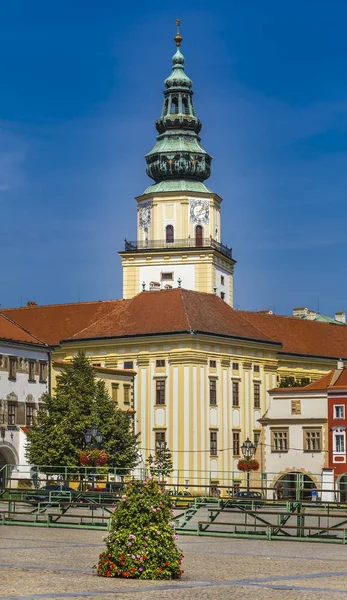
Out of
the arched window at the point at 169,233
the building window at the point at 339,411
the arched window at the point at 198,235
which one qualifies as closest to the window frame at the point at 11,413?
the building window at the point at 339,411

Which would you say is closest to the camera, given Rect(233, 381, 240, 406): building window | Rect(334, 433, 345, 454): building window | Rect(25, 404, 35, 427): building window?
Rect(25, 404, 35, 427): building window

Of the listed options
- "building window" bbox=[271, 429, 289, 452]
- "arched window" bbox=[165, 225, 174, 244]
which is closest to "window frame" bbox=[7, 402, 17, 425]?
"building window" bbox=[271, 429, 289, 452]

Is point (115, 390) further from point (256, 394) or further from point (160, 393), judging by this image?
point (256, 394)

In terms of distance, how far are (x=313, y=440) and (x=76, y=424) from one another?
17721mm

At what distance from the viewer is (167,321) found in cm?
8919

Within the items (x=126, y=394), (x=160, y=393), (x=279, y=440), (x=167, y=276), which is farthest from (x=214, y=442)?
(x=167, y=276)

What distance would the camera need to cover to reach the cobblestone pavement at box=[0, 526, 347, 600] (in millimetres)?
18797

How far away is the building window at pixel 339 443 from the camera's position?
76750mm

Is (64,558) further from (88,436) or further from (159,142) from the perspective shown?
(159,142)

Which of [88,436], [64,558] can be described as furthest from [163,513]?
[88,436]

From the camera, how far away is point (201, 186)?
10644 cm

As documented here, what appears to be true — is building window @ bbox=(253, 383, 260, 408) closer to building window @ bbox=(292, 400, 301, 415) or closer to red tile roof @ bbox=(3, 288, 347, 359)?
red tile roof @ bbox=(3, 288, 347, 359)

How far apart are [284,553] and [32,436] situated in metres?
40.1

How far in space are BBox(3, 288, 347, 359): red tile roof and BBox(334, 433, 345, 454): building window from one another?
46.2 ft
